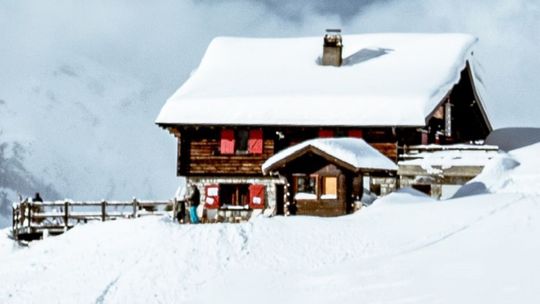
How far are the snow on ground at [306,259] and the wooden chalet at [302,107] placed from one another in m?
10.8

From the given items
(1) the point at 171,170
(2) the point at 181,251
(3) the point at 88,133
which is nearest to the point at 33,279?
(2) the point at 181,251

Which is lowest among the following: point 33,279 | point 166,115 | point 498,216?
point 33,279

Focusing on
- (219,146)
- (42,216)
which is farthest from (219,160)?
(42,216)

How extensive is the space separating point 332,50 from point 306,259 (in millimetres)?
21537

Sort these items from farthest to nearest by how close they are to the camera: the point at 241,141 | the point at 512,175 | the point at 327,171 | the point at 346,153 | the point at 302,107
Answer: the point at 241,141 → the point at 302,107 → the point at 512,175 → the point at 327,171 → the point at 346,153

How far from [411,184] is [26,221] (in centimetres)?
1410

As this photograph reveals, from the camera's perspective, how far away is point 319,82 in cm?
3850

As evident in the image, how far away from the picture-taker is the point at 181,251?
21.3 m

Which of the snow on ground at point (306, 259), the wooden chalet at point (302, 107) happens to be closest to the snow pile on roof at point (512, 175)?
the snow on ground at point (306, 259)

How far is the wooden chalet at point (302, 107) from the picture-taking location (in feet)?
117

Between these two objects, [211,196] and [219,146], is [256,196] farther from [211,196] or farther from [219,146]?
[219,146]

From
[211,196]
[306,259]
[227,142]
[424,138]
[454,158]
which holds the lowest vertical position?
[306,259]

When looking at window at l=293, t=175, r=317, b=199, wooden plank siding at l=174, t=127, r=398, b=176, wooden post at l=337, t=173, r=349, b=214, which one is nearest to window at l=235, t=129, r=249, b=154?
wooden plank siding at l=174, t=127, r=398, b=176

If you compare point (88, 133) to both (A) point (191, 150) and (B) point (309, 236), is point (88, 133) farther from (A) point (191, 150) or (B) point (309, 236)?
(B) point (309, 236)
